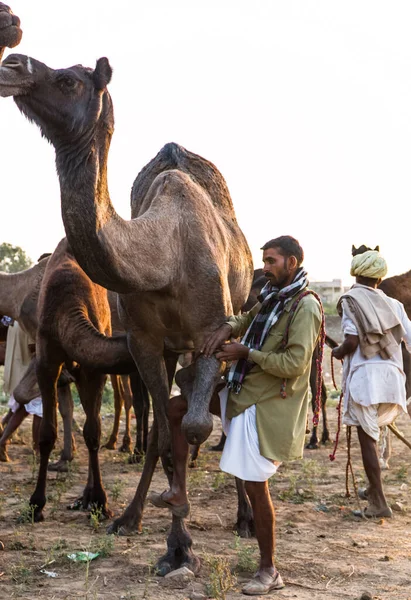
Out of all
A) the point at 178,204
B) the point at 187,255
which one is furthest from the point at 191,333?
the point at 178,204

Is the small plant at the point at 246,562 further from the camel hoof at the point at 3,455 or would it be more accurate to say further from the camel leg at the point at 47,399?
the camel hoof at the point at 3,455

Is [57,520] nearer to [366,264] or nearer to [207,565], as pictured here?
[207,565]

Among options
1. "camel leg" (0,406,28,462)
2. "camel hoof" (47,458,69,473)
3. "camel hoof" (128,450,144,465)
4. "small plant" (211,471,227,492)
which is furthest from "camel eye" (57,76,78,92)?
"camel hoof" (128,450,144,465)

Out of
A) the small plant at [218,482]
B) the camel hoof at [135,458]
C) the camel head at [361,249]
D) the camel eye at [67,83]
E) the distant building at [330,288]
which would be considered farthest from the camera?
the distant building at [330,288]

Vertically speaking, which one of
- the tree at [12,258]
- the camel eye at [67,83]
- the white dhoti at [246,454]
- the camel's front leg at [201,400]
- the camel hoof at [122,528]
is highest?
the tree at [12,258]

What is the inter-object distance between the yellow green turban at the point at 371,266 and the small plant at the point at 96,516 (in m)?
3.02

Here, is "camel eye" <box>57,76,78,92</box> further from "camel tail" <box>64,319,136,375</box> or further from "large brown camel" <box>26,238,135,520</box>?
"large brown camel" <box>26,238,135,520</box>

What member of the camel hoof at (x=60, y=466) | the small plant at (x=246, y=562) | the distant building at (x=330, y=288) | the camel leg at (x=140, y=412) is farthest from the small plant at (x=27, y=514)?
the distant building at (x=330, y=288)

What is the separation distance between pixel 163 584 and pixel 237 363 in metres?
1.45

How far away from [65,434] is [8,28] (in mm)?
6075

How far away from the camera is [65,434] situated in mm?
9836

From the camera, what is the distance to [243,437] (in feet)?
16.2

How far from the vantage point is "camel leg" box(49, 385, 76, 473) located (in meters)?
9.52

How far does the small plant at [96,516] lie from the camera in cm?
643
